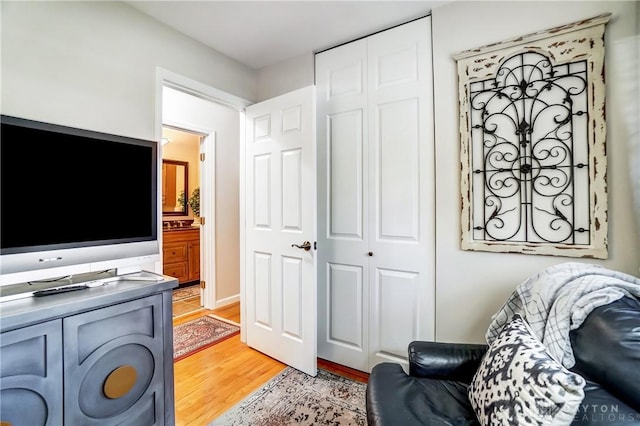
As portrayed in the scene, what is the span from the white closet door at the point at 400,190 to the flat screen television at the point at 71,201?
4.85ft

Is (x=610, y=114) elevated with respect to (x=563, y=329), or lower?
elevated

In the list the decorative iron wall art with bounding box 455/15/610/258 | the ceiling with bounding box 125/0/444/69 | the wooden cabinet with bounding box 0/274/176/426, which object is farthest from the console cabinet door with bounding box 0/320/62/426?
the decorative iron wall art with bounding box 455/15/610/258

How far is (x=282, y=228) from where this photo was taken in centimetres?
236

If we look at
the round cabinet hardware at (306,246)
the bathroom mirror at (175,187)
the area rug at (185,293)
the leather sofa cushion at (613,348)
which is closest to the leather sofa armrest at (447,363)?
the leather sofa cushion at (613,348)

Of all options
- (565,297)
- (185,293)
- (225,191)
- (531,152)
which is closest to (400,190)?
(531,152)

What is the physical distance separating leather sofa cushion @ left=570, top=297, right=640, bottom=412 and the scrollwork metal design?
0.59m

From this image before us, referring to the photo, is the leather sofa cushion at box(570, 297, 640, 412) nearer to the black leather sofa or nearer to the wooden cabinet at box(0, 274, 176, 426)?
the black leather sofa

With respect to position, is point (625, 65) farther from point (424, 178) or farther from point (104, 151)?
point (104, 151)

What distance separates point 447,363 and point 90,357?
1.61 meters

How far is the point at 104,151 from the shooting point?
4.98ft

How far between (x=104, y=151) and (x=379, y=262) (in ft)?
5.94

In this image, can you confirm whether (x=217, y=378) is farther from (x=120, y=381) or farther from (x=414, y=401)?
(x=414, y=401)

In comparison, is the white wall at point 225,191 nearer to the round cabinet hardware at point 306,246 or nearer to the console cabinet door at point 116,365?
the round cabinet hardware at point 306,246

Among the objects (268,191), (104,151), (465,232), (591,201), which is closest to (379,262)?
(465,232)
